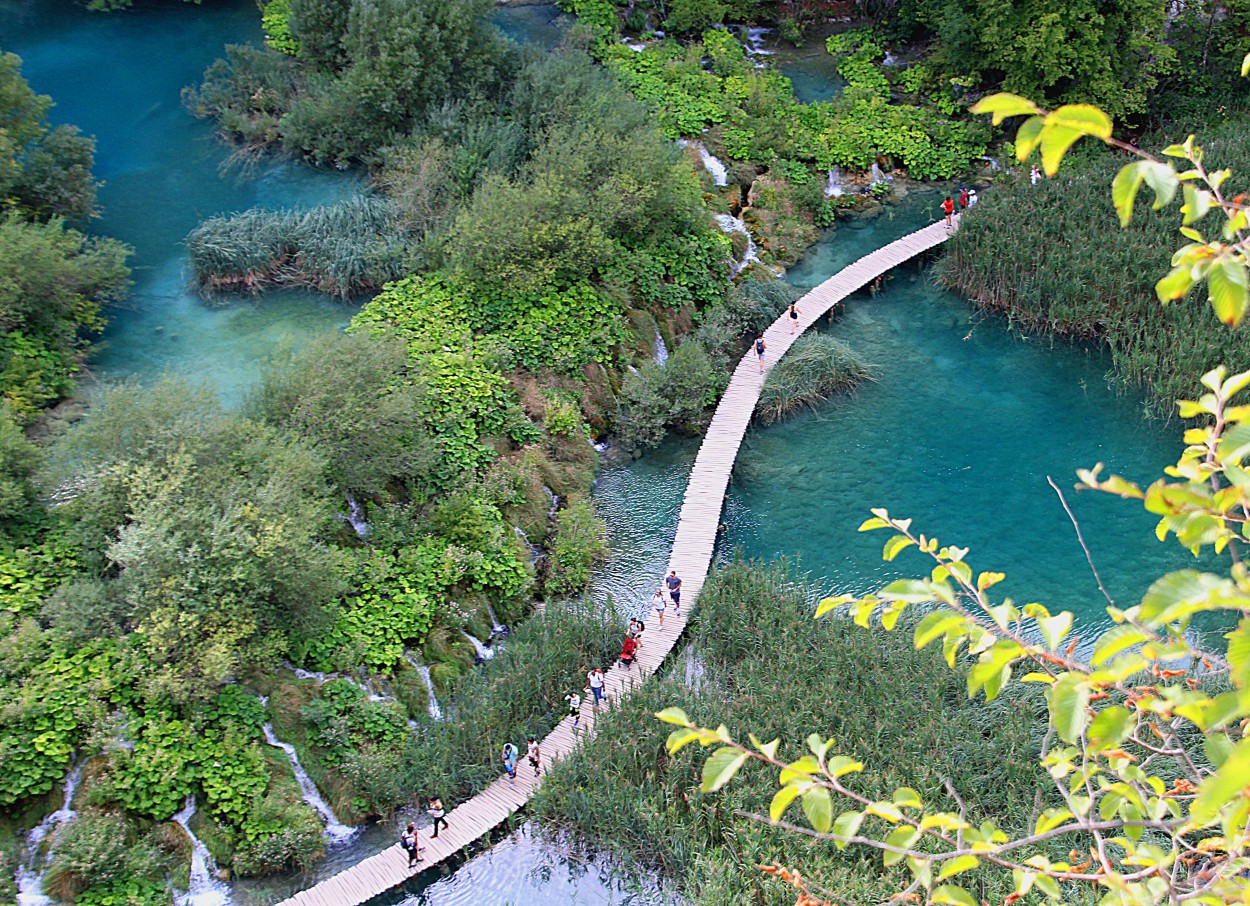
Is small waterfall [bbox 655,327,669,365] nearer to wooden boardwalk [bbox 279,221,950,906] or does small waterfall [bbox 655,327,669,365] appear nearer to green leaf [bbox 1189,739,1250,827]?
wooden boardwalk [bbox 279,221,950,906]

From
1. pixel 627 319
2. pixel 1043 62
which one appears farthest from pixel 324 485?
pixel 1043 62

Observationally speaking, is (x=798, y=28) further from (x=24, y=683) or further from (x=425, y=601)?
(x=24, y=683)

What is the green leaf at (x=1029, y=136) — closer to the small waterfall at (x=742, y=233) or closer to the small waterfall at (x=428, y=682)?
the small waterfall at (x=428, y=682)

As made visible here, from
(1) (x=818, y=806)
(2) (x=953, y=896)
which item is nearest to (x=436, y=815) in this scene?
(2) (x=953, y=896)

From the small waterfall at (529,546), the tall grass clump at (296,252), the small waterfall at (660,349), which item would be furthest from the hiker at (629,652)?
the tall grass clump at (296,252)

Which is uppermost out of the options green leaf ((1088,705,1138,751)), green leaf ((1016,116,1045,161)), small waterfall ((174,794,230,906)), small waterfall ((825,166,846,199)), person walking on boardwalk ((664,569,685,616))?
green leaf ((1016,116,1045,161))

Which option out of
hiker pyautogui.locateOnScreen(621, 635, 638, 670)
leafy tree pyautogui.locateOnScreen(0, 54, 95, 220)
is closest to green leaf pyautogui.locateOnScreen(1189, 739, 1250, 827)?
hiker pyautogui.locateOnScreen(621, 635, 638, 670)

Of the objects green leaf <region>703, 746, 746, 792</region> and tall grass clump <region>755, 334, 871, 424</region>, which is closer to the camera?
green leaf <region>703, 746, 746, 792</region>
